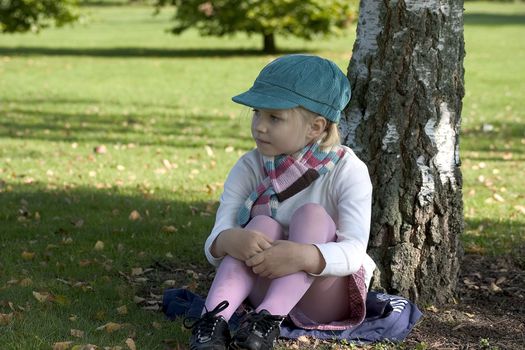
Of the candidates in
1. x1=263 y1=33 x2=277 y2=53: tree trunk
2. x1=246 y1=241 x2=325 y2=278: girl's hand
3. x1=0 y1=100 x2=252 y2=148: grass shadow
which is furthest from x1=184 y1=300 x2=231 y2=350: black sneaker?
x1=263 y1=33 x2=277 y2=53: tree trunk

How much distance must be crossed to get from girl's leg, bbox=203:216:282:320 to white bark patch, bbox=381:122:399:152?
0.88m

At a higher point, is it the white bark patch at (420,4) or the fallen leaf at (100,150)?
the white bark patch at (420,4)

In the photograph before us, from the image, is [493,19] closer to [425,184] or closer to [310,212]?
[425,184]

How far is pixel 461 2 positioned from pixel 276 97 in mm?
1305

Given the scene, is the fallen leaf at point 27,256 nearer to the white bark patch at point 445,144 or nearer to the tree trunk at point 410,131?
the tree trunk at point 410,131

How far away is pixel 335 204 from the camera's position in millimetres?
4004

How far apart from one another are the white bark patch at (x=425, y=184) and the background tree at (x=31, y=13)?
20208mm

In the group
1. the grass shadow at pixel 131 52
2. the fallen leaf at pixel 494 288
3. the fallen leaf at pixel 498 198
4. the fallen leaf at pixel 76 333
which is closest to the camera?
the fallen leaf at pixel 76 333

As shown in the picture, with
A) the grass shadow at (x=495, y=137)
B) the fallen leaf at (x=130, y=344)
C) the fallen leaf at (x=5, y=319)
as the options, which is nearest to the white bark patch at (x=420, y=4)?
the fallen leaf at (x=130, y=344)

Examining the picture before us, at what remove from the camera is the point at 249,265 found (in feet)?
12.2

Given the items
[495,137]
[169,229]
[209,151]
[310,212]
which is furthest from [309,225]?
[495,137]

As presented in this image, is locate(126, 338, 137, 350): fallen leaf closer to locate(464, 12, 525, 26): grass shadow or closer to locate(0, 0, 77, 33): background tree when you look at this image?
Result: locate(0, 0, 77, 33): background tree

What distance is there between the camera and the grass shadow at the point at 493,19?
124 feet

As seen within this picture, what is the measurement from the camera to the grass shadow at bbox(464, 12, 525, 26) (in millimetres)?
37781
